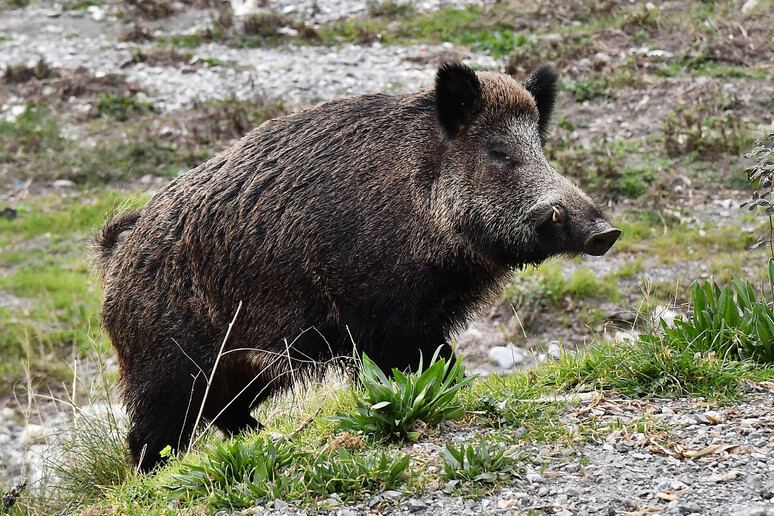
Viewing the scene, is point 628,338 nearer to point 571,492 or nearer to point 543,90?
point 571,492

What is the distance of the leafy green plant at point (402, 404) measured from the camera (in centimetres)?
437

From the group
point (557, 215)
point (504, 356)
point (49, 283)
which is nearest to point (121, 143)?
point (49, 283)

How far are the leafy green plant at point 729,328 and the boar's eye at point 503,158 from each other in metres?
1.33

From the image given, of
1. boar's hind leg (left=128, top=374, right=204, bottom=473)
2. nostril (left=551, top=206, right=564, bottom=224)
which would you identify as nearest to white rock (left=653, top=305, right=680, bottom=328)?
nostril (left=551, top=206, right=564, bottom=224)

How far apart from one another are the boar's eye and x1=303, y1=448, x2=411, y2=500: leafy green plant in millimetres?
2372

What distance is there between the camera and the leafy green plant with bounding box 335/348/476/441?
14.3ft

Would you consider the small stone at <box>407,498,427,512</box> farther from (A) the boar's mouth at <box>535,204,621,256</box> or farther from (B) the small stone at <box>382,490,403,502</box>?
(A) the boar's mouth at <box>535,204,621,256</box>

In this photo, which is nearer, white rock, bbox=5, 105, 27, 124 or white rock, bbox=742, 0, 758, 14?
white rock, bbox=742, 0, 758, 14

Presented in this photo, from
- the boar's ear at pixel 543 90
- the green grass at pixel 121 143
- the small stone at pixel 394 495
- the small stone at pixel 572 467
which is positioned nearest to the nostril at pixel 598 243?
the boar's ear at pixel 543 90

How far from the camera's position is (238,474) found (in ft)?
13.8

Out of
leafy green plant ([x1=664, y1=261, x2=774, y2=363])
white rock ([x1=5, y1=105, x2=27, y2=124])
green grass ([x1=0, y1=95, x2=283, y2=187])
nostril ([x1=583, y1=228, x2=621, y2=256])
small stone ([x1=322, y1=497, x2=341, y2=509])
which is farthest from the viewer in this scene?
white rock ([x1=5, y1=105, x2=27, y2=124])

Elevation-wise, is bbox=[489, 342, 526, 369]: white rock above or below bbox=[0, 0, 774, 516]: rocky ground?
below

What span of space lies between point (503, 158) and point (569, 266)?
4.86 metres

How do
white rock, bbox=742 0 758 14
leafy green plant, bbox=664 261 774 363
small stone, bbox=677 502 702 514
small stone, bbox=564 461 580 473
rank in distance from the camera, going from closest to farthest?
small stone, bbox=677 502 702 514 < small stone, bbox=564 461 580 473 < leafy green plant, bbox=664 261 774 363 < white rock, bbox=742 0 758 14
